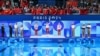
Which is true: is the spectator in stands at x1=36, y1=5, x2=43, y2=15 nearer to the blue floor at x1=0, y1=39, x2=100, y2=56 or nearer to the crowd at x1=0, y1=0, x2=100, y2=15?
the crowd at x1=0, y1=0, x2=100, y2=15

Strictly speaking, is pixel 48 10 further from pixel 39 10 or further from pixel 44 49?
pixel 44 49

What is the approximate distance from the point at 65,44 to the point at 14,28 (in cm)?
178

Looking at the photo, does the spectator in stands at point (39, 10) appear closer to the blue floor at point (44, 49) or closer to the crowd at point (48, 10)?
the crowd at point (48, 10)

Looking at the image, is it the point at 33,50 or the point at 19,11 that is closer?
the point at 33,50

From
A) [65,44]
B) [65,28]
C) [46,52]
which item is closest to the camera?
[46,52]

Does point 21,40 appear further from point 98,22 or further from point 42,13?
point 98,22

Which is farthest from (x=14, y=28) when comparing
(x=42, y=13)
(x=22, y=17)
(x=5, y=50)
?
(x=5, y=50)

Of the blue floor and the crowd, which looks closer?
the blue floor

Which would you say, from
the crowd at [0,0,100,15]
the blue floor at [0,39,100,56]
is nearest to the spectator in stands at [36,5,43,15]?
the crowd at [0,0,100,15]

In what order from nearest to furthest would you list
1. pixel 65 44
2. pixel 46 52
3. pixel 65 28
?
1. pixel 46 52
2. pixel 65 44
3. pixel 65 28

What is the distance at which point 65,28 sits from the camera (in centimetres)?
947

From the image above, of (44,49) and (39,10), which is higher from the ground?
(39,10)

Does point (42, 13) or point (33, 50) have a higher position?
point (42, 13)

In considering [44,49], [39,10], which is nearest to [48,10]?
[39,10]
